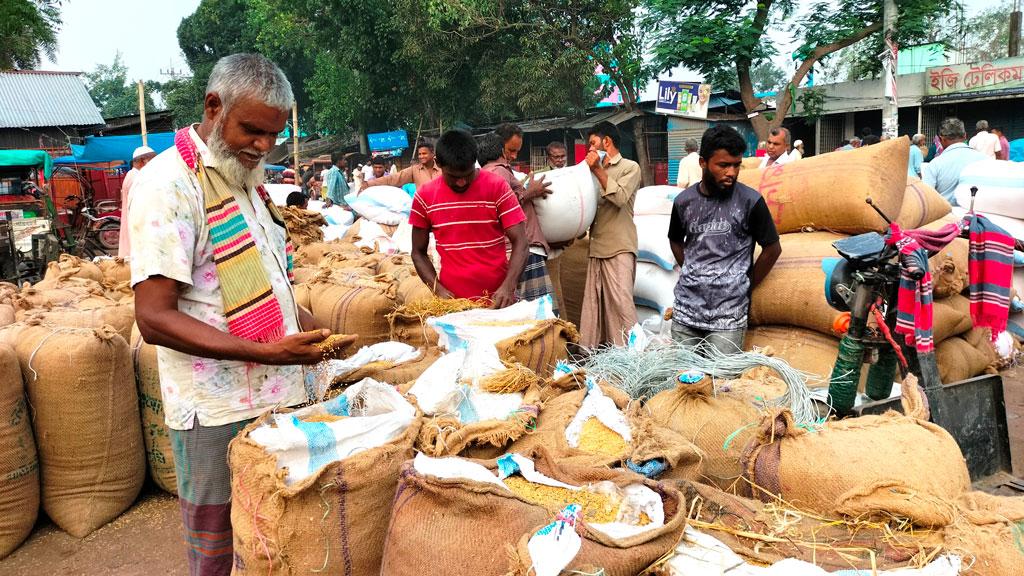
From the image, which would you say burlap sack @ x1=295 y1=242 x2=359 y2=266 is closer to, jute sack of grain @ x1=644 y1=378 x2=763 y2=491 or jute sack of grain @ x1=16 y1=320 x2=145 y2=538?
jute sack of grain @ x1=16 y1=320 x2=145 y2=538

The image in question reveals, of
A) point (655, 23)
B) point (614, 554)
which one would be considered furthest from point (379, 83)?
point (614, 554)

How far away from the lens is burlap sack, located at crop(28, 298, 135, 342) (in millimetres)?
3747

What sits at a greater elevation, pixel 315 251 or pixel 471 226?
pixel 471 226

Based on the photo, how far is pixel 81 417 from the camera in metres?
3.29

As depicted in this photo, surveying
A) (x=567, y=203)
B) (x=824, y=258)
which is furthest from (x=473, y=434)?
(x=567, y=203)

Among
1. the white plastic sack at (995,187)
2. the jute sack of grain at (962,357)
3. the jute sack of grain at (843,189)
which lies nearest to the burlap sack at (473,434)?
the jute sack of grain at (843,189)

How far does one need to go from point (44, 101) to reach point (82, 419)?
28.0 m

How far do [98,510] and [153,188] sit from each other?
237cm

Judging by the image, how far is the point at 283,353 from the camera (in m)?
1.77

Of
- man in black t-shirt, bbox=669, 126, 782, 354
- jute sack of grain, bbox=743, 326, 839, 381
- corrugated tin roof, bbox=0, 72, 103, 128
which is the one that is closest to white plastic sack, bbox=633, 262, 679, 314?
jute sack of grain, bbox=743, 326, 839, 381

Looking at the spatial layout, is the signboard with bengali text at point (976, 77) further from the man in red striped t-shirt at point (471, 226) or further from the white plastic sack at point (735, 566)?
the white plastic sack at point (735, 566)

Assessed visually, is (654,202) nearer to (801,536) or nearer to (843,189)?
(843,189)

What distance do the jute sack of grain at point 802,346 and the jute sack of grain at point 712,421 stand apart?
52.9 inches

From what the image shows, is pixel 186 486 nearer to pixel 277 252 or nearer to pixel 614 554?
pixel 277 252
